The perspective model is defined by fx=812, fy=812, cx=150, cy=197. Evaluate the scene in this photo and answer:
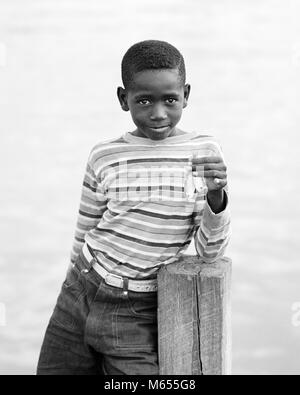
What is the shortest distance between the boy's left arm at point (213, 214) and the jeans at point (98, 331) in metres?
0.23

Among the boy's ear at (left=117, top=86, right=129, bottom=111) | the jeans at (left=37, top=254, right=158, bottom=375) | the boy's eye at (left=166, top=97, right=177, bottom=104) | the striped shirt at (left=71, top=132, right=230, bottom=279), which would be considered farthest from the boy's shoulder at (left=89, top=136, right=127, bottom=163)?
the jeans at (left=37, top=254, right=158, bottom=375)

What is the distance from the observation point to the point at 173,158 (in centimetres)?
261

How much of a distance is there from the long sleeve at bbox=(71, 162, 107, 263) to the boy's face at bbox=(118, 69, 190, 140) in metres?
0.28

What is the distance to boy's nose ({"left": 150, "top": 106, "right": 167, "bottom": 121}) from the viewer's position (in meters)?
2.57

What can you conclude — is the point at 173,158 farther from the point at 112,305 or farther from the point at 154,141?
the point at 112,305

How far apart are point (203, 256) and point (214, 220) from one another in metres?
0.18

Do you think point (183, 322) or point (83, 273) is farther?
point (83, 273)

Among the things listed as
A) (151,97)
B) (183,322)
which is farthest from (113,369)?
(151,97)

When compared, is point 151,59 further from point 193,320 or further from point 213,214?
point 193,320

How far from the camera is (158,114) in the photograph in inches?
101

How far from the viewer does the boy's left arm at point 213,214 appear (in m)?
2.44

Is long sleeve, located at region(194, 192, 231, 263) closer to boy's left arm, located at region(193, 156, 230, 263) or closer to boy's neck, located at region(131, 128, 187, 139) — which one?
boy's left arm, located at region(193, 156, 230, 263)

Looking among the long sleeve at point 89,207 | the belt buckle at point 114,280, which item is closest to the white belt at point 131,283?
Answer: the belt buckle at point 114,280

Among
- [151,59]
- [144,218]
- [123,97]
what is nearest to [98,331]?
[144,218]
